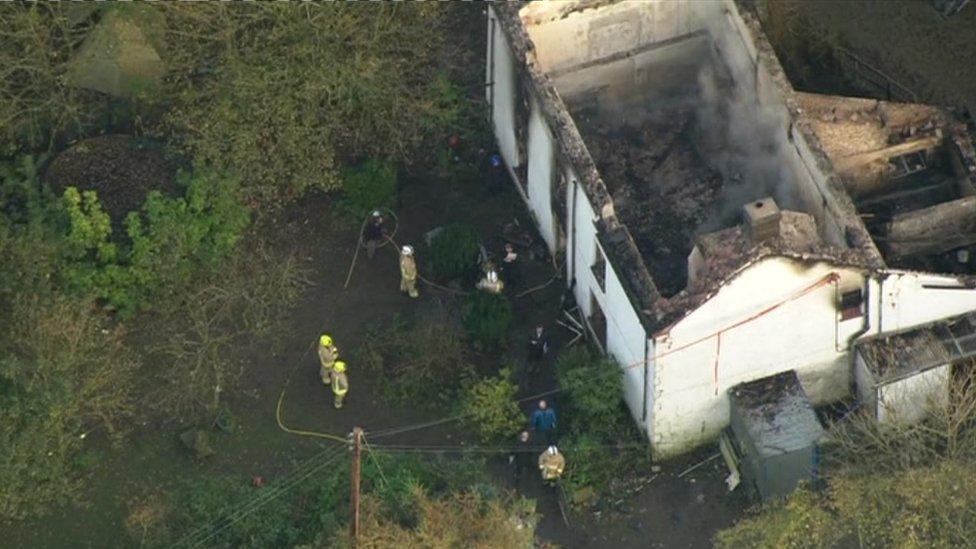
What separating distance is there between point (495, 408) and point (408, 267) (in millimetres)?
3885

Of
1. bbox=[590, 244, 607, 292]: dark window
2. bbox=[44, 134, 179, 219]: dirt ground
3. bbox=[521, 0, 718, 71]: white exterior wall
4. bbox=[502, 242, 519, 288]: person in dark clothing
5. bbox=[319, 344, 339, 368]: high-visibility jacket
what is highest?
bbox=[521, 0, 718, 71]: white exterior wall

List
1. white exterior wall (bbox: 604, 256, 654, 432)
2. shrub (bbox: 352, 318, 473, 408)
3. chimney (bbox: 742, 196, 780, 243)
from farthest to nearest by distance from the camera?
shrub (bbox: 352, 318, 473, 408), white exterior wall (bbox: 604, 256, 654, 432), chimney (bbox: 742, 196, 780, 243)

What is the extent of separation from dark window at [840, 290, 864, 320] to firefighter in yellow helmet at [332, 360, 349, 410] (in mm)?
8653

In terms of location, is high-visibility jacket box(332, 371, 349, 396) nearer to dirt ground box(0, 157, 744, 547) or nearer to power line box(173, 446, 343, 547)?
dirt ground box(0, 157, 744, 547)

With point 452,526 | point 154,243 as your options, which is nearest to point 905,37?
point 154,243

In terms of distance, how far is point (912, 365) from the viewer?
44.2 meters

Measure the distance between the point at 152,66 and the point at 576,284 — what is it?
9605 mm

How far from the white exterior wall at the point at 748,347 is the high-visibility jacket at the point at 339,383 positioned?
5511 mm

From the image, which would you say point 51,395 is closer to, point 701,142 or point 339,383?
point 339,383

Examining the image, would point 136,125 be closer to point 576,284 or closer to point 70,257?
point 70,257

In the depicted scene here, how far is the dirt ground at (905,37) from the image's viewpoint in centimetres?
5078

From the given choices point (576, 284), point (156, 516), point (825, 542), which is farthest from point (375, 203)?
point (825, 542)

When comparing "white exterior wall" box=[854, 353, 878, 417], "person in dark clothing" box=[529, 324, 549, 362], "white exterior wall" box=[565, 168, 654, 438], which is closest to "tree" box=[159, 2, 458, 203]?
"white exterior wall" box=[565, 168, 654, 438]

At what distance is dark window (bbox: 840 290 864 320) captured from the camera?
43750 millimetres
